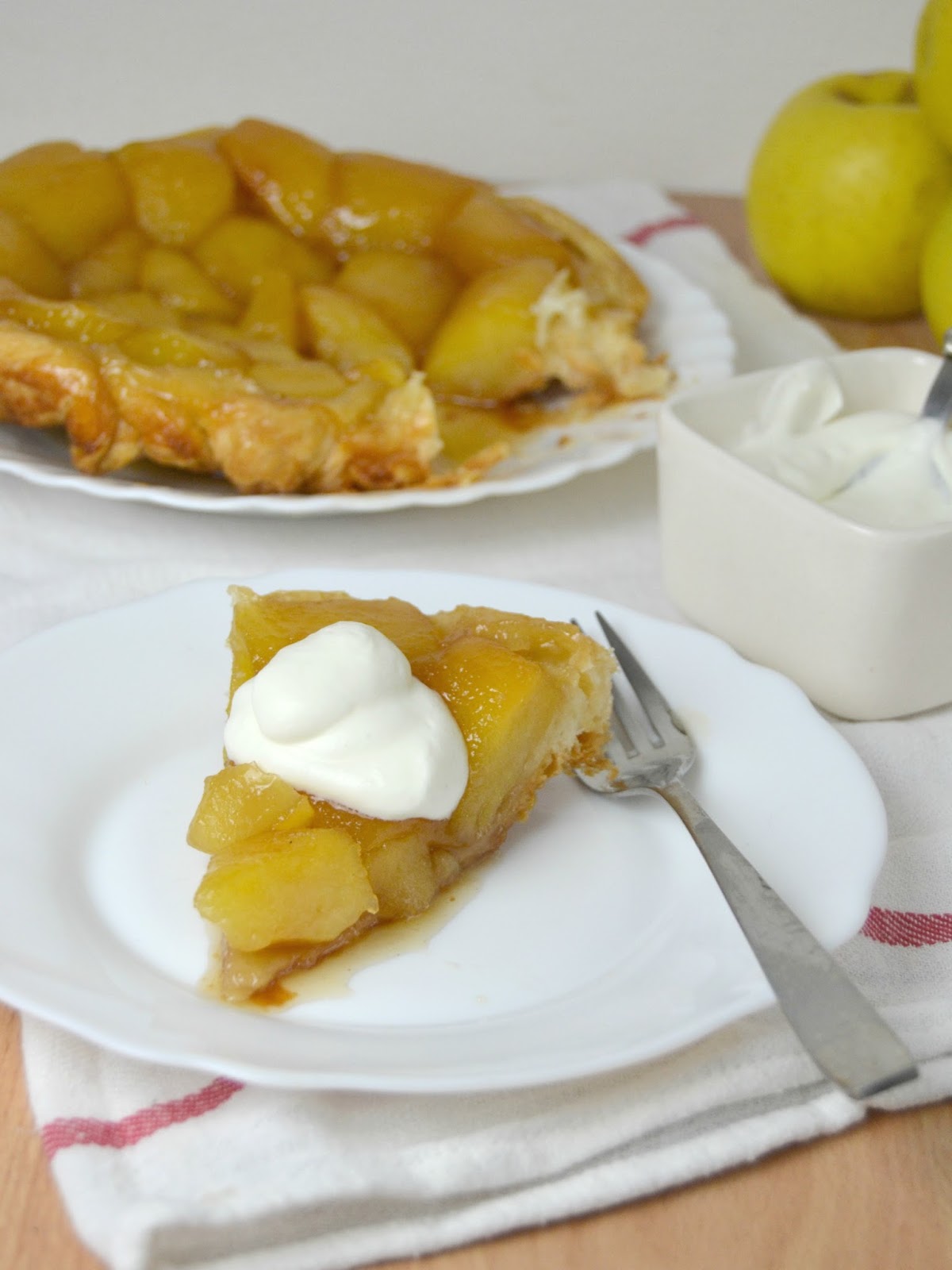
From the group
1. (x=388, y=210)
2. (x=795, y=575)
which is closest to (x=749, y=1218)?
(x=795, y=575)

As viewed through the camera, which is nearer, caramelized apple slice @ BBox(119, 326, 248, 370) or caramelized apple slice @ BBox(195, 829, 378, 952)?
caramelized apple slice @ BBox(195, 829, 378, 952)

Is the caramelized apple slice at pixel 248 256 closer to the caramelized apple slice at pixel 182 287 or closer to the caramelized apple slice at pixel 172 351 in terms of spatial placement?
the caramelized apple slice at pixel 182 287

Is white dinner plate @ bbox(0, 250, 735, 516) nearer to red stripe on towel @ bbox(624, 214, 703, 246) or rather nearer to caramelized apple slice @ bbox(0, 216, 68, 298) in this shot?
caramelized apple slice @ bbox(0, 216, 68, 298)

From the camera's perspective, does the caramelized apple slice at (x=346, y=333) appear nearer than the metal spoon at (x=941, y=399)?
No

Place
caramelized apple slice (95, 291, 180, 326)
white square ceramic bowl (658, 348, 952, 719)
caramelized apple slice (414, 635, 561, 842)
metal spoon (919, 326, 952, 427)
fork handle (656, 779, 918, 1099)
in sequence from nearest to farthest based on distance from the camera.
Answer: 1. fork handle (656, 779, 918, 1099)
2. caramelized apple slice (414, 635, 561, 842)
3. white square ceramic bowl (658, 348, 952, 719)
4. metal spoon (919, 326, 952, 427)
5. caramelized apple slice (95, 291, 180, 326)

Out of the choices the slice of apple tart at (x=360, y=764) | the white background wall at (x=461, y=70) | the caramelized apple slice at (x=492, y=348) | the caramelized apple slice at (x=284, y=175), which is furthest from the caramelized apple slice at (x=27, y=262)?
the white background wall at (x=461, y=70)

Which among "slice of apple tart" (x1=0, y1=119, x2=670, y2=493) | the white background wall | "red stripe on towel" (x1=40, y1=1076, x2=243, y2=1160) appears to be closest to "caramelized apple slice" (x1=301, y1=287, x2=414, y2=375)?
"slice of apple tart" (x1=0, y1=119, x2=670, y2=493)
